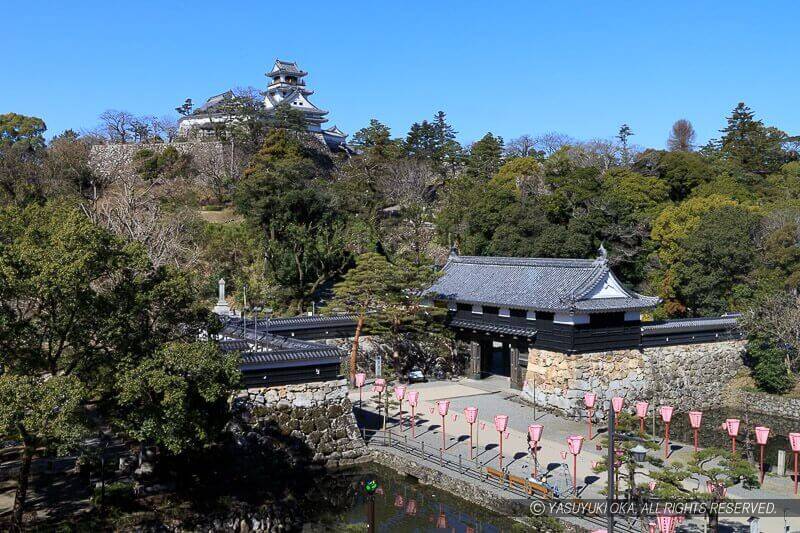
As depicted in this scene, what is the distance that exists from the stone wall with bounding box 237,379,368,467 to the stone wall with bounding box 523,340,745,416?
7.63m

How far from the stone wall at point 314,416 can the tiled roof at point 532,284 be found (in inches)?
316

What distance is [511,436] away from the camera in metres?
18.9

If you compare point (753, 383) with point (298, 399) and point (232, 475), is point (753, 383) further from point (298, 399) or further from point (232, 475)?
point (232, 475)

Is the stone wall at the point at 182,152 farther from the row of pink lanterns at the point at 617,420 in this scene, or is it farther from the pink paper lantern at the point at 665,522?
the pink paper lantern at the point at 665,522

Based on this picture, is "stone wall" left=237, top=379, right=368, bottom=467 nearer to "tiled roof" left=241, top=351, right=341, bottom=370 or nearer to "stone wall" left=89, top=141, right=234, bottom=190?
"tiled roof" left=241, top=351, right=341, bottom=370

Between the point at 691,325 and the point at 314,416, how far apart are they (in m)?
15.1

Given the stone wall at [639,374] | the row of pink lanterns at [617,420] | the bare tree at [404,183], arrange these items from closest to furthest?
the row of pink lanterns at [617,420]
the stone wall at [639,374]
the bare tree at [404,183]

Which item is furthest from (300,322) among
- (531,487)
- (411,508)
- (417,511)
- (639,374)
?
(531,487)

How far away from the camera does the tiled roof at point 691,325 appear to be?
78.4ft

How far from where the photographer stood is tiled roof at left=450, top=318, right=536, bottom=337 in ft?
75.5

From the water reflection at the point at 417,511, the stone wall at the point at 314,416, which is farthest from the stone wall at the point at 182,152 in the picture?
the water reflection at the point at 417,511

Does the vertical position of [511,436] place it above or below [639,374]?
below

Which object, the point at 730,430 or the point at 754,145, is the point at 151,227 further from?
the point at 754,145

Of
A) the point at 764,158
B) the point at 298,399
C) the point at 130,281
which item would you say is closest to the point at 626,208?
the point at 764,158
